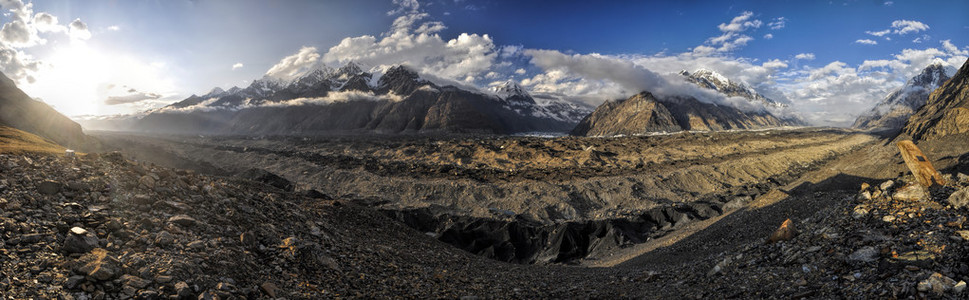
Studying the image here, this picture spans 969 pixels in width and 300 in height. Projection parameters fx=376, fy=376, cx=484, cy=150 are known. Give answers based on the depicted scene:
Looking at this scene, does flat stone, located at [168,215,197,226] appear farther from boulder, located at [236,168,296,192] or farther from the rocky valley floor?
boulder, located at [236,168,296,192]

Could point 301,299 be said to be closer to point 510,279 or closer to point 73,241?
point 73,241

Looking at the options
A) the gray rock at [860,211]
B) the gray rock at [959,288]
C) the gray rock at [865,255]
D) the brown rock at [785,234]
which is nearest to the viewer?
the gray rock at [959,288]

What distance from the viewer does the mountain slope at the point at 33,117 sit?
43.2 metres

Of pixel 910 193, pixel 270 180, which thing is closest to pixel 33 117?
pixel 270 180

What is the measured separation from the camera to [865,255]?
7199 mm

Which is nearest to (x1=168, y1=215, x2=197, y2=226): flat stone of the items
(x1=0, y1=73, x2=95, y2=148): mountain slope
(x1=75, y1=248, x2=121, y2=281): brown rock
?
(x1=75, y1=248, x2=121, y2=281): brown rock

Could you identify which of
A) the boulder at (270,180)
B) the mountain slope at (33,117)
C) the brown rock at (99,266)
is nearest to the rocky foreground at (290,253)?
the brown rock at (99,266)

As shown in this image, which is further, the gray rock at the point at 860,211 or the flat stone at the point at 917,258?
the gray rock at the point at 860,211

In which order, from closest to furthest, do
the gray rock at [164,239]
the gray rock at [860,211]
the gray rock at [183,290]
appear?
the gray rock at [183,290] → the gray rock at [164,239] → the gray rock at [860,211]

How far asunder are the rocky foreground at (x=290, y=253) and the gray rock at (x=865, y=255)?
4 centimetres

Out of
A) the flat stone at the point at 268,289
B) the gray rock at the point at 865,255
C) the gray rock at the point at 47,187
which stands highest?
the gray rock at the point at 47,187

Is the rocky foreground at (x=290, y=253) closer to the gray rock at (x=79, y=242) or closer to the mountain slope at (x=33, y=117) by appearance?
the gray rock at (x=79, y=242)

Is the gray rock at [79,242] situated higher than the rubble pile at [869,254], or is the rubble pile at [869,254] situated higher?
the gray rock at [79,242]

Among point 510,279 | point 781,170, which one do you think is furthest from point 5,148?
point 781,170
